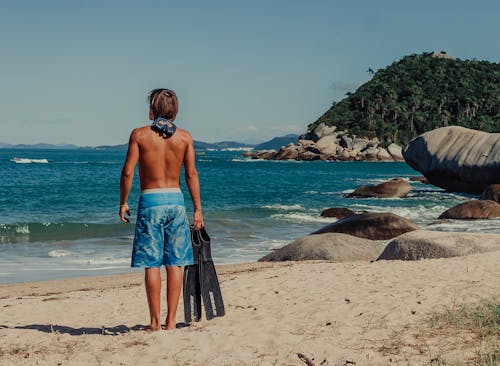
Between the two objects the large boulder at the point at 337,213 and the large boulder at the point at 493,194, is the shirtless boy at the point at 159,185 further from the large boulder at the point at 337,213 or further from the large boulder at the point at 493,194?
the large boulder at the point at 493,194

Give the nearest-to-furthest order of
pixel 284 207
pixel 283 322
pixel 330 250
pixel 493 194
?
pixel 283 322 < pixel 330 250 < pixel 493 194 < pixel 284 207

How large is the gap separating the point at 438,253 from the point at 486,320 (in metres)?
5.61

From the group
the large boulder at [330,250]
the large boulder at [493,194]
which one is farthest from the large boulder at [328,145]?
the large boulder at [330,250]

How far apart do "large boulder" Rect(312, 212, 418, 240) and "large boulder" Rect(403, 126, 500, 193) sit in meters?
16.6

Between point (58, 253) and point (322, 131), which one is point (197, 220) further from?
point (322, 131)

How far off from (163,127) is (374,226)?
11.5m

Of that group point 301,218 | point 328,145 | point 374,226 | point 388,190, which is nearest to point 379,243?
point 374,226

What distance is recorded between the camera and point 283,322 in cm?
706

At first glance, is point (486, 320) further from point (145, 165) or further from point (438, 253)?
point (438, 253)

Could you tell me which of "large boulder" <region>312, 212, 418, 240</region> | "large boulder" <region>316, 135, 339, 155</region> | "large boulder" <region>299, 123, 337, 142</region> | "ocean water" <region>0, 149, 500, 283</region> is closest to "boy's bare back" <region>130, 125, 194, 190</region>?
A: "ocean water" <region>0, 149, 500, 283</region>

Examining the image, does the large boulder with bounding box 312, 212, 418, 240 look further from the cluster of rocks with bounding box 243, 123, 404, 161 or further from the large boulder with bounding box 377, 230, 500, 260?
the cluster of rocks with bounding box 243, 123, 404, 161

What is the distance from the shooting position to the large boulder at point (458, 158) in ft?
108

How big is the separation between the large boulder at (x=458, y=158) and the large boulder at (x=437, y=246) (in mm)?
20913

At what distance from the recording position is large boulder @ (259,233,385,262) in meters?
13.9
